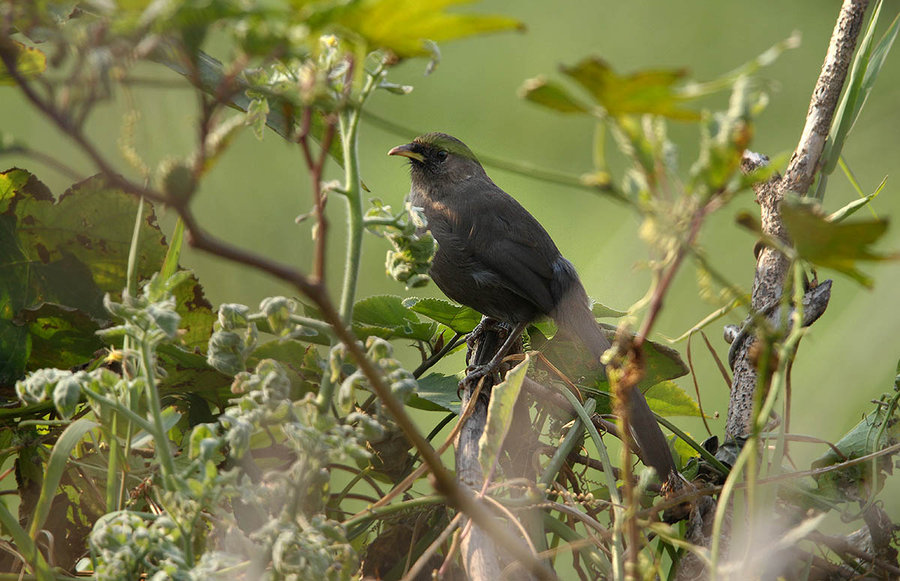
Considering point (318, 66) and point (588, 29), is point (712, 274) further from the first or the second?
point (588, 29)

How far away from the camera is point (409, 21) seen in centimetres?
47

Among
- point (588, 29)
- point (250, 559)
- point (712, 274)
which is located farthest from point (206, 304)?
point (588, 29)

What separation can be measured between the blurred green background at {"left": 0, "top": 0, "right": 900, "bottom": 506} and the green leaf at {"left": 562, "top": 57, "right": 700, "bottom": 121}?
1507 millimetres

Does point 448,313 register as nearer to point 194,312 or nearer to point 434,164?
point 194,312

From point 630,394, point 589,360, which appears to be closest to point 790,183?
point 589,360

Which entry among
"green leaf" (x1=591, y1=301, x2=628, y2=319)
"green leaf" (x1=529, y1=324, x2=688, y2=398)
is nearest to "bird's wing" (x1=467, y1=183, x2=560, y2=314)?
"green leaf" (x1=529, y1=324, x2=688, y2=398)

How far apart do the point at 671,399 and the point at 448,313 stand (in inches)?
19.5

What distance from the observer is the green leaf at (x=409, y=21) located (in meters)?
0.46

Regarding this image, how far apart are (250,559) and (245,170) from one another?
211cm

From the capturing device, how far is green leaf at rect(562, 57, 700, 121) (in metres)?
0.45

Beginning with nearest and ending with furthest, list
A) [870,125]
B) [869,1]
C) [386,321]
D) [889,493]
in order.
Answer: [889,493] < [869,1] < [386,321] < [870,125]

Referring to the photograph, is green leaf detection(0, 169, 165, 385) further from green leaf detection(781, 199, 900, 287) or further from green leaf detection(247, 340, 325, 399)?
green leaf detection(781, 199, 900, 287)

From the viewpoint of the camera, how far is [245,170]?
266cm

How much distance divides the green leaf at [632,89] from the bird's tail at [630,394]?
0.20 meters
